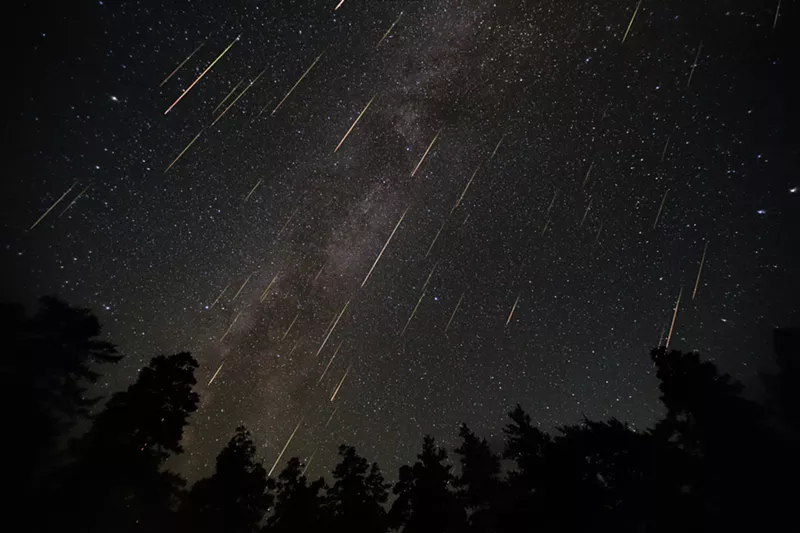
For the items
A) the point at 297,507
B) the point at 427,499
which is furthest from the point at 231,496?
the point at 427,499

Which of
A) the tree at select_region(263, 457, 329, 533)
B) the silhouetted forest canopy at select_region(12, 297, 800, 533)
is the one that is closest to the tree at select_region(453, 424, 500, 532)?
the silhouetted forest canopy at select_region(12, 297, 800, 533)

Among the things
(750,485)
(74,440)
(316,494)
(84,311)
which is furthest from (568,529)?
(84,311)

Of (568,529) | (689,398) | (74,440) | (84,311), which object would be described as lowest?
Result: (74,440)

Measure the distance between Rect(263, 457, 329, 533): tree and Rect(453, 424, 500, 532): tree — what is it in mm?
8569

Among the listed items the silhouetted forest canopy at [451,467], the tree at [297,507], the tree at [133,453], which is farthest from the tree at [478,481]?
the tree at [133,453]

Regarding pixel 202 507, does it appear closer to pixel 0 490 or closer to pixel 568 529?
pixel 0 490

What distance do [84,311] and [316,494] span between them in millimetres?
17095

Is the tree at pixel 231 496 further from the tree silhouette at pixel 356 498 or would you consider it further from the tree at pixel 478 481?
the tree at pixel 478 481

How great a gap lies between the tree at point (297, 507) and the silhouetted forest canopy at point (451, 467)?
9 cm

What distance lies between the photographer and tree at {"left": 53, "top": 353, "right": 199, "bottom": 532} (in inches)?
675

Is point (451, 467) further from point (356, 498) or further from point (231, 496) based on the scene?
point (231, 496)

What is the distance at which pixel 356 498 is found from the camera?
75.9ft

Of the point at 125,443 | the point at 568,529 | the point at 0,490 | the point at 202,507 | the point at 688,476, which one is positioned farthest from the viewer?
the point at 202,507

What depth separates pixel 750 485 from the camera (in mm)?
15695
